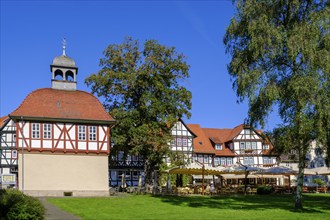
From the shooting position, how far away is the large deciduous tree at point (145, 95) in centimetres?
4281

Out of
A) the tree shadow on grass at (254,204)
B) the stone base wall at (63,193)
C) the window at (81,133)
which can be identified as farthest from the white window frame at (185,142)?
the tree shadow on grass at (254,204)

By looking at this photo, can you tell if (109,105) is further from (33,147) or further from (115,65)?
(33,147)

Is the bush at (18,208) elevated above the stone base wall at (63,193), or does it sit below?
above

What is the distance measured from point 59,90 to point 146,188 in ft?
38.3

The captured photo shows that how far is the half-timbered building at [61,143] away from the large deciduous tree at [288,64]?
16565 mm

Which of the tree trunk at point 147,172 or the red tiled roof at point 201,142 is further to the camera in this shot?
the red tiled roof at point 201,142

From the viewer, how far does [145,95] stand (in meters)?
43.3

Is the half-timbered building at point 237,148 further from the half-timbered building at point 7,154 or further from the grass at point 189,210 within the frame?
the grass at point 189,210

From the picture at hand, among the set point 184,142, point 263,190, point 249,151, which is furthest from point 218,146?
point 263,190

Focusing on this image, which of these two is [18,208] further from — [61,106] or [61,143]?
[61,106]

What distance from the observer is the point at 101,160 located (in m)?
38.5

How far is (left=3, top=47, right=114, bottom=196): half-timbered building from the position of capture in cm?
3612

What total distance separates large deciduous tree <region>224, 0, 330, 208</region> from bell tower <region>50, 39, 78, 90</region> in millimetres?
19171

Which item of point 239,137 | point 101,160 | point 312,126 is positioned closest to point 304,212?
point 312,126
